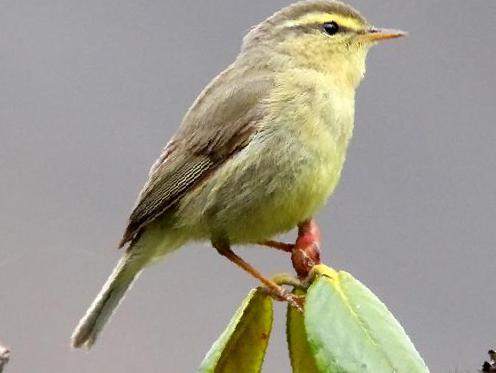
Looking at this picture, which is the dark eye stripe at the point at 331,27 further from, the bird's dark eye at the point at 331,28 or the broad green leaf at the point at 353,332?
the broad green leaf at the point at 353,332

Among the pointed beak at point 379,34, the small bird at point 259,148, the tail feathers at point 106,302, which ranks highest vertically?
the pointed beak at point 379,34

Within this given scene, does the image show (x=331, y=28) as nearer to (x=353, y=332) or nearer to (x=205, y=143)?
(x=205, y=143)

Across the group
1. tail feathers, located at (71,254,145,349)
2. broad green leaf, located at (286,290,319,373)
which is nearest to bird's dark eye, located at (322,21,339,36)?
tail feathers, located at (71,254,145,349)

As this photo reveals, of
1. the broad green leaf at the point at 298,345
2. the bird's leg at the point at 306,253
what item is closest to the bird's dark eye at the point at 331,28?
the bird's leg at the point at 306,253

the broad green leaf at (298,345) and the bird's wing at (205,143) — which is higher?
the bird's wing at (205,143)

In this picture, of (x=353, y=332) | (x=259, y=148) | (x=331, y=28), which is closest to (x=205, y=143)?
(x=259, y=148)

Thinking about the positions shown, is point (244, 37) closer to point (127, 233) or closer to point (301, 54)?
point (301, 54)
